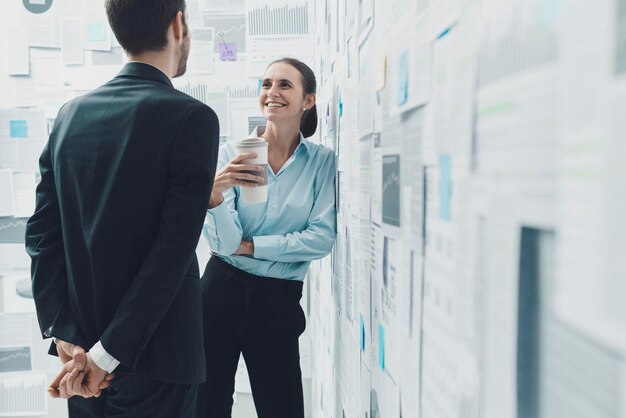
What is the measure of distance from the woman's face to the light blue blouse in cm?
9

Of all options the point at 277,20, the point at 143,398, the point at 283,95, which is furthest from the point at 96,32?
the point at 143,398

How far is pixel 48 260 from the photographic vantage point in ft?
3.37

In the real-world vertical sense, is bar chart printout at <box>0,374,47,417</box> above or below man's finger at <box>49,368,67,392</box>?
below

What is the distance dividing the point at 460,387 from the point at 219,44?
2190 mm

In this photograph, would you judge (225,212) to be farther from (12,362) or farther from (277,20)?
(12,362)

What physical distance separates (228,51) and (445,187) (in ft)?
6.90

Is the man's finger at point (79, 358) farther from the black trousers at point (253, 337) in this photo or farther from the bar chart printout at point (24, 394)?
the bar chart printout at point (24, 394)

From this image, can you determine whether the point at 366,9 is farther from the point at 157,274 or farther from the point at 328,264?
the point at 328,264

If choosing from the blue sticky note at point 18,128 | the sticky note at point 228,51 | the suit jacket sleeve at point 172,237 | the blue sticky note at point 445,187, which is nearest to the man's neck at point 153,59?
the suit jacket sleeve at point 172,237

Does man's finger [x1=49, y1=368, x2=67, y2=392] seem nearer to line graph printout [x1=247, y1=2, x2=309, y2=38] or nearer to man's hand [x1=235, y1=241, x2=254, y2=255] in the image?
man's hand [x1=235, y1=241, x2=254, y2=255]

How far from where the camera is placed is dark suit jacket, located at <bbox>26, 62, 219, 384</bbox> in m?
0.90

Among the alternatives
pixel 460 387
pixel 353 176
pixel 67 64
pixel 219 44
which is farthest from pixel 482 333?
pixel 67 64

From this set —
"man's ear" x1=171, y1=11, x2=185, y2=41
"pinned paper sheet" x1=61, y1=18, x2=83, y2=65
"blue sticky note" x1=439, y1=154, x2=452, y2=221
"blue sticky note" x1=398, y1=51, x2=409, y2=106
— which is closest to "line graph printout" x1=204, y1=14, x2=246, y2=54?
"pinned paper sheet" x1=61, y1=18, x2=83, y2=65

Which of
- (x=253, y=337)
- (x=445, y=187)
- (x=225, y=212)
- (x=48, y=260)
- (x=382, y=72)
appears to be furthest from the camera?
(x=253, y=337)
